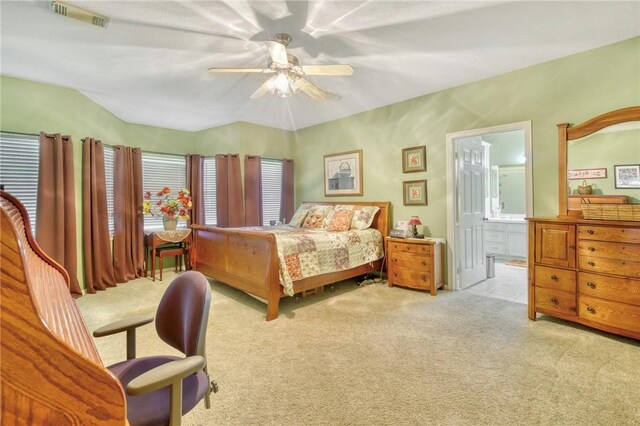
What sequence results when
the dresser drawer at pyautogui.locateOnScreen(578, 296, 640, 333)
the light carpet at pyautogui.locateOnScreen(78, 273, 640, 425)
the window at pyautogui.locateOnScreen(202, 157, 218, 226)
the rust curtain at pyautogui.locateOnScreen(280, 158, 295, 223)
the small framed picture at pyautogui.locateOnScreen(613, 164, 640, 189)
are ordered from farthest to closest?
the rust curtain at pyautogui.locateOnScreen(280, 158, 295, 223), the window at pyautogui.locateOnScreen(202, 157, 218, 226), the small framed picture at pyautogui.locateOnScreen(613, 164, 640, 189), the dresser drawer at pyautogui.locateOnScreen(578, 296, 640, 333), the light carpet at pyautogui.locateOnScreen(78, 273, 640, 425)

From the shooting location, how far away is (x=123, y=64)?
9.88ft

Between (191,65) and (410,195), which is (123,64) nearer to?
(191,65)

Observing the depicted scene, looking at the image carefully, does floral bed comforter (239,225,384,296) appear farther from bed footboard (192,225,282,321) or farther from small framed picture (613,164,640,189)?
small framed picture (613,164,640,189)

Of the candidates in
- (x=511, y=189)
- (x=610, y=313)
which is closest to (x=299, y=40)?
(x=610, y=313)

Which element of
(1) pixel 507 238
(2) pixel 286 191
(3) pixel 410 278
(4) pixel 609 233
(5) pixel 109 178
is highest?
(5) pixel 109 178

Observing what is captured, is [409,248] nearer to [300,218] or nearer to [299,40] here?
[300,218]

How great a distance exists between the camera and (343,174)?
5156mm

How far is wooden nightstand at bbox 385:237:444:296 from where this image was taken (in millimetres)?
3750

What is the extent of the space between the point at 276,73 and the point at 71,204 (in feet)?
9.89

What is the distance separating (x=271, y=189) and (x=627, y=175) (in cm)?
483

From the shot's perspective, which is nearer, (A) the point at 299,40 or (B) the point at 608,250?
(B) the point at 608,250

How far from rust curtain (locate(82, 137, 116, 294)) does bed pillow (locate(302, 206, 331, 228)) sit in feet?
9.17

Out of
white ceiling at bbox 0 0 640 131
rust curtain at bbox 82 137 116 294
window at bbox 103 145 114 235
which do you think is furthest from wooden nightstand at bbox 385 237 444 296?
window at bbox 103 145 114 235

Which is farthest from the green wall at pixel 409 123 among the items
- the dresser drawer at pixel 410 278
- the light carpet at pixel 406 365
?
the light carpet at pixel 406 365
